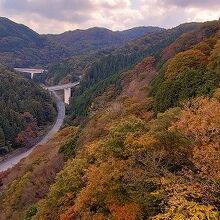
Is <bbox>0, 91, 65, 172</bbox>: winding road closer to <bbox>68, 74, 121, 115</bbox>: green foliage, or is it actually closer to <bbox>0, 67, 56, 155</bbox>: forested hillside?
<bbox>0, 67, 56, 155</bbox>: forested hillside

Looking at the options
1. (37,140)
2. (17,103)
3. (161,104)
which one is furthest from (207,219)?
(17,103)

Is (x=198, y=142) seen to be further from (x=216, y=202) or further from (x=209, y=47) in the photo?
(x=209, y=47)

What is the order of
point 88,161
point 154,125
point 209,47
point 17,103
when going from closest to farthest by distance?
point 154,125 < point 88,161 < point 209,47 < point 17,103

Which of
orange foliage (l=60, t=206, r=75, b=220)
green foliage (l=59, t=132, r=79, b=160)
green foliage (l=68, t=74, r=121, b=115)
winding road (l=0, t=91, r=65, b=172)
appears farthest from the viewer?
green foliage (l=68, t=74, r=121, b=115)

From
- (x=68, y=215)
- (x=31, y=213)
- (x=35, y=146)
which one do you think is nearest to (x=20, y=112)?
(x=35, y=146)

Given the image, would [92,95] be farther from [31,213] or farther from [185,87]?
[31,213]

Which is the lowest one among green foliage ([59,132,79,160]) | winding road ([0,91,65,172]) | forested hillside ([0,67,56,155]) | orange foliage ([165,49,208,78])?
winding road ([0,91,65,172])

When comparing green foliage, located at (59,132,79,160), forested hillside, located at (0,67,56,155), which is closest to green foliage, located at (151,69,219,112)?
green foliage, located at (59,132,79,160)
